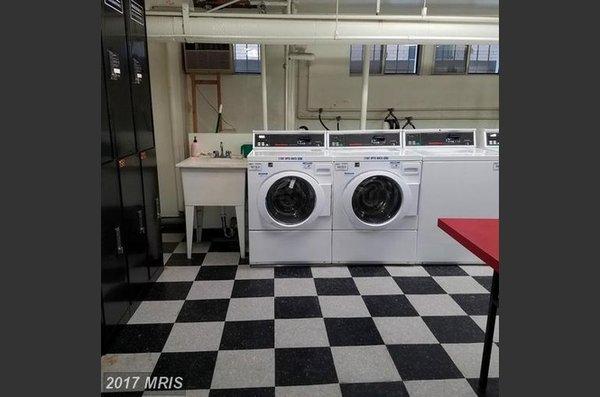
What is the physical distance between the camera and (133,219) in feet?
8.11

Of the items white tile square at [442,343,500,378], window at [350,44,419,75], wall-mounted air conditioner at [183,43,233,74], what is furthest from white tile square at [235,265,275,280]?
window at [350,44,419,75]

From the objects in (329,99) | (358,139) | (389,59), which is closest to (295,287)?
(358,139)

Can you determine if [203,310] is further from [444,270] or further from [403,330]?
[444,270]

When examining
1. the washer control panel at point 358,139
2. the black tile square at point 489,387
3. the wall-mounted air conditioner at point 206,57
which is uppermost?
the wall-mounted air conditioner at point 206,57

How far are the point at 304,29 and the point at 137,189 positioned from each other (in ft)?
6.50

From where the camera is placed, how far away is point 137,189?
2.54 m

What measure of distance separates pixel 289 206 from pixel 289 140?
0.69 meters

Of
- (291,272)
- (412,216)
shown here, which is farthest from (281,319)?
(412,216)

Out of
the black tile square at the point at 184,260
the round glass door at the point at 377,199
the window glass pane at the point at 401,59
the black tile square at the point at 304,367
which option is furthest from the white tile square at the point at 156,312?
the window glass pane at the point at 401,59

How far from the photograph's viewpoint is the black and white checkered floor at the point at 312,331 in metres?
1.88

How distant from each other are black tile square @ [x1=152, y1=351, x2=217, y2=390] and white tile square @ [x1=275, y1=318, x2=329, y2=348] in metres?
0.40

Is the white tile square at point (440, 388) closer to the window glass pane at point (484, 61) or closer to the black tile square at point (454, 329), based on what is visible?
the black tile square at point (454, 329)

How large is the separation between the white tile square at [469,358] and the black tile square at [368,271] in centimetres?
102

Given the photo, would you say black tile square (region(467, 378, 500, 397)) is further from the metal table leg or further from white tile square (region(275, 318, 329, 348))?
white tile square (region(275, 318, 329, 348))
